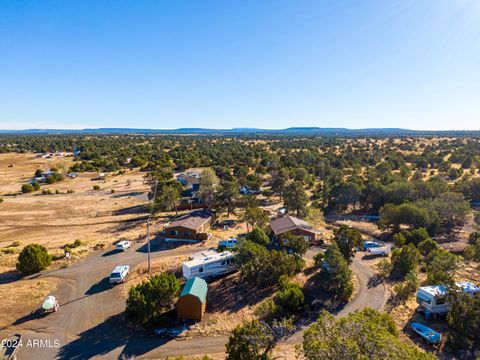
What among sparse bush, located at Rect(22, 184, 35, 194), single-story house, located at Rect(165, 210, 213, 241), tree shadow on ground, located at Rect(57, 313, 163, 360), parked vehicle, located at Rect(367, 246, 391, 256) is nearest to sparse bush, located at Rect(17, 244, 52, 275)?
tree shadow on ground, located at Rect(57, 313, 163, 360)

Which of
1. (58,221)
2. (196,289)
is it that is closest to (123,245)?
(196,289)

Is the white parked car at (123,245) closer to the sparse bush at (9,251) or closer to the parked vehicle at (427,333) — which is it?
the sparse bush at (9,251)

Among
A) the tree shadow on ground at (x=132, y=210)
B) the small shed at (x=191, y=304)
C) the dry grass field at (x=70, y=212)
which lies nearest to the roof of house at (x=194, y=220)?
the dry grass field at (x=70, y=212)

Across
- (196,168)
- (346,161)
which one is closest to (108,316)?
(196,168)

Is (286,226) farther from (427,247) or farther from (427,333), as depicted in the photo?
(427,333)

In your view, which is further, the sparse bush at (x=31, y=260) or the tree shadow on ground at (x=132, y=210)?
the tree shadow on ground at (x=132, y=210)

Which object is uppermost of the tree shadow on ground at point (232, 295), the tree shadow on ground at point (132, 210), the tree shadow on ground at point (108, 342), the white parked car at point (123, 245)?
the white parked car at point (123, 245)

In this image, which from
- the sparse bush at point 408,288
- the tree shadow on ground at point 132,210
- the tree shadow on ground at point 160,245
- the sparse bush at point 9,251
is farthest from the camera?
the tree shadow on ground at point 132,210
